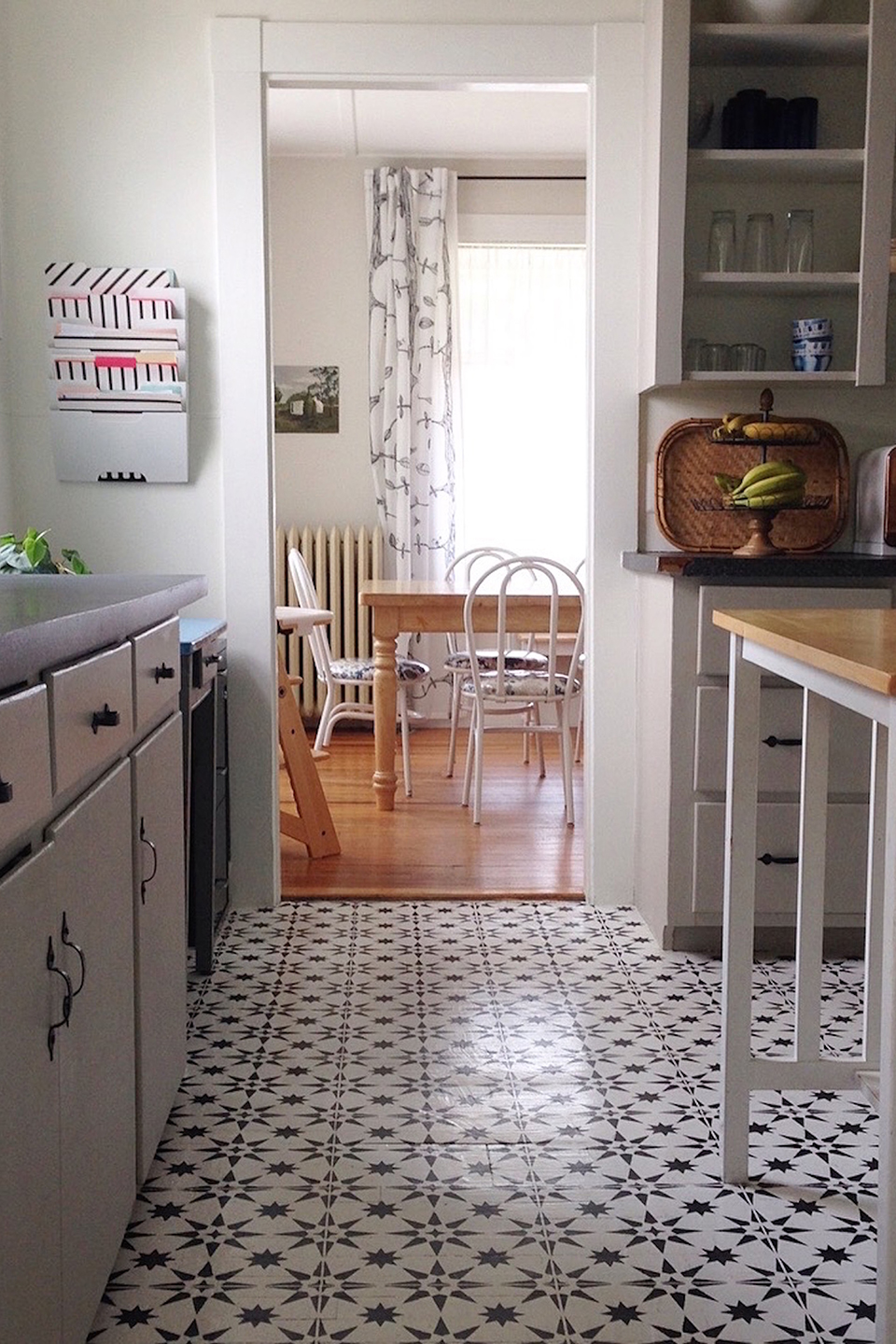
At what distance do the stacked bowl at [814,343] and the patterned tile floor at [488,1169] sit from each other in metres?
1.46

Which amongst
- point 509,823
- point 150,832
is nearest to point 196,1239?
point 150,832

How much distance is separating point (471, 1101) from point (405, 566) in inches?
169

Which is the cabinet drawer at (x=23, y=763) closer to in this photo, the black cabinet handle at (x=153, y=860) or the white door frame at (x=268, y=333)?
the black cabinet handle at (x=153, y=860)

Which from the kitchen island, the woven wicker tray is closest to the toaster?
the woven wicker tray

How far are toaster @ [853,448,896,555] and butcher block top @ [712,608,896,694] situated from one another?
1357mm

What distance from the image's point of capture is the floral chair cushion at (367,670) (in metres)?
5.14

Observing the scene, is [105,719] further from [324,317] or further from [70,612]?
[324,317]

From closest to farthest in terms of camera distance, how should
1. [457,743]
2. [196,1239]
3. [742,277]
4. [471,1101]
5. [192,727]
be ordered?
[196,1239]
[471,1101]
[192,727]
[742,277]
[457,743]

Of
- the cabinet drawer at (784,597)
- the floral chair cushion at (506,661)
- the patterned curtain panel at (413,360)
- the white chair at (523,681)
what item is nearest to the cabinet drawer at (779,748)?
the cabinet drawer at (784,597)

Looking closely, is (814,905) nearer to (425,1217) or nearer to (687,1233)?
(687,1233)

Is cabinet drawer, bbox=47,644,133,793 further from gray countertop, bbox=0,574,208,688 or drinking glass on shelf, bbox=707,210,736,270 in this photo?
drinking glass on shelf, bbox=707,210,736,270

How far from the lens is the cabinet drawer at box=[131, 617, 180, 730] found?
1854 millimetres

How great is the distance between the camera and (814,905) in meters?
2.07

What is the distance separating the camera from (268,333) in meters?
3.47
